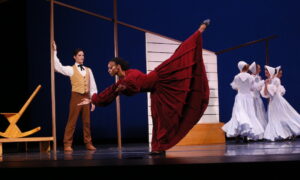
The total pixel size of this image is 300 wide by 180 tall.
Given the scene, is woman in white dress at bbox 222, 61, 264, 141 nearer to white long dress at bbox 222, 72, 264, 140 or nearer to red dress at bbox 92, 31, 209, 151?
white long dress at bbox 222, 72, 264, 140

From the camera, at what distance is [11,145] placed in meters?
9.05

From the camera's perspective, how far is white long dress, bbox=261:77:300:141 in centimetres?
704

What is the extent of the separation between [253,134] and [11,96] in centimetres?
473

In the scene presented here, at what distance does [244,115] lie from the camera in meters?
7.01

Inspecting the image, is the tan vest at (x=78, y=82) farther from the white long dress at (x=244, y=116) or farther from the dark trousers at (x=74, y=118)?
the white long dress at (x=244, y=116)

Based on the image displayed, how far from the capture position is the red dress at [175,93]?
3922 millimetres

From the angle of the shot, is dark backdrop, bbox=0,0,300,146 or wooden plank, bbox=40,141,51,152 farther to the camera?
dark backdrop, bbox=0,0,300,146

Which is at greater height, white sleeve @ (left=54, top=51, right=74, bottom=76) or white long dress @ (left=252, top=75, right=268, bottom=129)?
white sleeve @ (left=54, top=51, right=74, bottom=76)

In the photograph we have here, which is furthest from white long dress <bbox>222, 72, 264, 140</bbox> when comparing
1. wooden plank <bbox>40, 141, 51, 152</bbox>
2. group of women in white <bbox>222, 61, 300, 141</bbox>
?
wooden plank <bbox>40, 141, 51, 152</bbox>

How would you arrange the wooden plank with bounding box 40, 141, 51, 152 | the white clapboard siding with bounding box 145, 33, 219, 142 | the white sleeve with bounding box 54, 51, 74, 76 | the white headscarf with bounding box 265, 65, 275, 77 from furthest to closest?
the white headscarf with bounding box 265, 65, 275, 77
the white clapboard siding with bounding box 145, 33, 219, 142
the wooden plank with bounding box 40, 141, 51, 152
the white sleeve with bounding box 54, 51, 74, 76

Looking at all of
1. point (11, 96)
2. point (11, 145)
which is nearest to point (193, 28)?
point (11, 96)

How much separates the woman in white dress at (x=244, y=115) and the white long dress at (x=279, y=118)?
0.23 meters

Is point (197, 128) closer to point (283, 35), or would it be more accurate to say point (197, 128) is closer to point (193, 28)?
point (193, 28)

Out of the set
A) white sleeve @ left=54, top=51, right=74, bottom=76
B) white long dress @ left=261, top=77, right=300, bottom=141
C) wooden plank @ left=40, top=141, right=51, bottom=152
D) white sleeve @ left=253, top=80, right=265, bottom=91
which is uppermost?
white sleeve @ left=54, top=51, right=74, bottom=76
